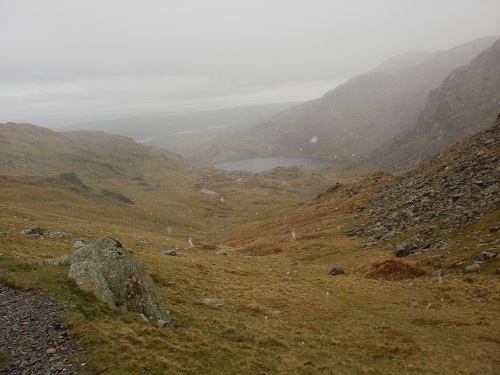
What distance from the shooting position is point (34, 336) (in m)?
14.3

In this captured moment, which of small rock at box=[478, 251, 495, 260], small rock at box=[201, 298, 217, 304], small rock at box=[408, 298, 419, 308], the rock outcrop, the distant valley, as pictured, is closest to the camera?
the distant valley

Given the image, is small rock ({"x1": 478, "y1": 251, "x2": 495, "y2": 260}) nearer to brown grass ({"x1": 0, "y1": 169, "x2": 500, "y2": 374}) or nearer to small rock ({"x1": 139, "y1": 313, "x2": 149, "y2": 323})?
brown grass ({"x1": 0, "y1": 169, "x2": 500, "y2": 374})

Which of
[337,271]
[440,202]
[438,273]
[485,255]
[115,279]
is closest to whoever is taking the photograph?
[115,279]

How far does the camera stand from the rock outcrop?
59.9 feet

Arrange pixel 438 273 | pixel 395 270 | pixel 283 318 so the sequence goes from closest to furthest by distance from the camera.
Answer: pixel 283 318 < pixel 438 273 < pixel 395 270

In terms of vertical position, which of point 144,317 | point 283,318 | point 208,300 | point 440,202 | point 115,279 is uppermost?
point 115,279

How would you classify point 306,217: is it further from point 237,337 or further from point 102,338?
point 102,338

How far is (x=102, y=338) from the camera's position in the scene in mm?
14695

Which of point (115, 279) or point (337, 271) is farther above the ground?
point (115, 279)

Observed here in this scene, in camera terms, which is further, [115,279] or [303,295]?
[303,295]

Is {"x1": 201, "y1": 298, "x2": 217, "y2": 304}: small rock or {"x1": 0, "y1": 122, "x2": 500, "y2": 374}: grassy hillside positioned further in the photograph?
{"x1": 201, "y1": 298, "x2": 217, "y2": 304}: small rock

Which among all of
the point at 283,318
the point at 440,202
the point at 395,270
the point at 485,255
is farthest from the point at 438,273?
the point at 283,318

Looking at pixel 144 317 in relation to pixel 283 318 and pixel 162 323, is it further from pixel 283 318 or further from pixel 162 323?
pixel 283 318

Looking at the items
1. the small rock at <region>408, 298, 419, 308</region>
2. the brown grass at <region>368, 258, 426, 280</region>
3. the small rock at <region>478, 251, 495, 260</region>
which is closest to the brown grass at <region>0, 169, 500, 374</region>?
the small rock at <region>408, 298, 419, 308</region>
